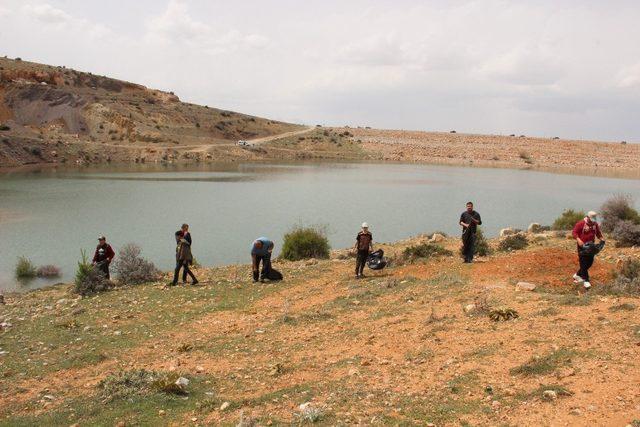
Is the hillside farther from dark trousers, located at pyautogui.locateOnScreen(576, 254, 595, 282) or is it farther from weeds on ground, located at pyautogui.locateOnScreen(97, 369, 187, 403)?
dark trousers, located at pyautogui.locateOnScreen(576, 254, 595, 282)

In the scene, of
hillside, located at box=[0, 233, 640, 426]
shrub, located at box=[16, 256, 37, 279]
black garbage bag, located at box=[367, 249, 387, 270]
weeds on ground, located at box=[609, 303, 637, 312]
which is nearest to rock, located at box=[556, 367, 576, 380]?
hillside, located at box=[0, 233, 640, 426]

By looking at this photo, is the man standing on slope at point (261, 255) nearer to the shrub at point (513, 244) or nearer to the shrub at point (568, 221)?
the shrub at point (513, 244)

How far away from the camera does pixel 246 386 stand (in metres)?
8.56

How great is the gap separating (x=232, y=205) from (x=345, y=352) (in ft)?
108

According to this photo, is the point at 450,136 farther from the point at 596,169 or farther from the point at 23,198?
the point at 23,198

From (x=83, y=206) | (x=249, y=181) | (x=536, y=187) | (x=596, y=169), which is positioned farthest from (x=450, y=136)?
(x=83, y=206)

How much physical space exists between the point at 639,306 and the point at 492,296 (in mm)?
2793

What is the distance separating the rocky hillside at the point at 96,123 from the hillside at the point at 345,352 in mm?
65024

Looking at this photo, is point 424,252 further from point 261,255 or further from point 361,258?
point 261,255

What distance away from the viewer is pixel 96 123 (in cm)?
Answer: 8856

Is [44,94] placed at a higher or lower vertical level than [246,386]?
higher

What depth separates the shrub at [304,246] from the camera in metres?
21.5

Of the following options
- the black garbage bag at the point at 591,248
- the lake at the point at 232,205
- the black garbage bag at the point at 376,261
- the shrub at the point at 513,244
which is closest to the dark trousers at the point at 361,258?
the black garbage bag at the point at 376,261

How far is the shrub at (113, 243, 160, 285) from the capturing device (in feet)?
58.0
